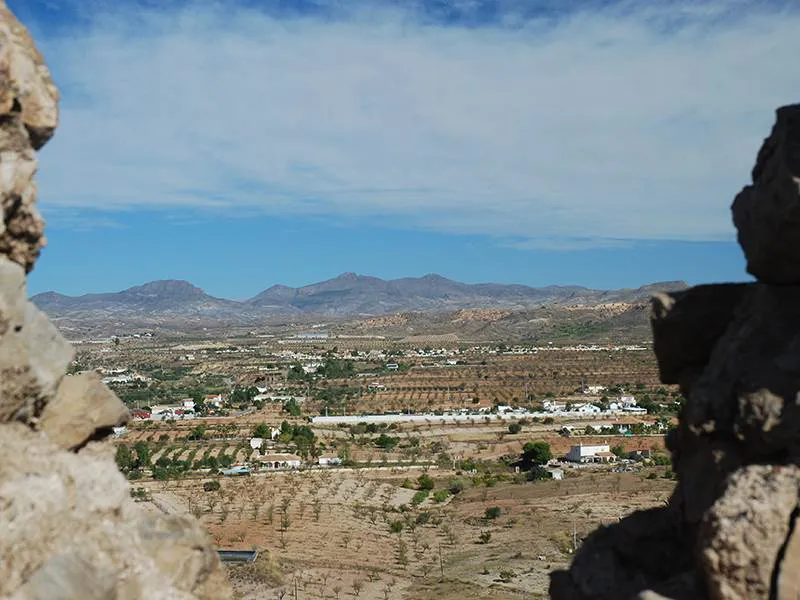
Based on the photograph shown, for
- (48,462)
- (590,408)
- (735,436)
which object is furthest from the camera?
(590,408)

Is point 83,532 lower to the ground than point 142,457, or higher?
higher

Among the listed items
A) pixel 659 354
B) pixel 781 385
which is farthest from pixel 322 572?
pixel 781 385

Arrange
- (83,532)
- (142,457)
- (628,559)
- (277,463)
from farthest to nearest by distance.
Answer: (277,463) < (142,457) < (628,559) < (83,532)

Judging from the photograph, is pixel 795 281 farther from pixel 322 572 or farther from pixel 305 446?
pixel 305 446

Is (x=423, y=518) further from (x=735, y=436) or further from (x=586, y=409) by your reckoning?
(x=586, y=409)

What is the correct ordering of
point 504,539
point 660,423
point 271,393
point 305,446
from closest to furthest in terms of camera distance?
1. point 504,539
2. point 305,446
3. point 660,423
4. point 271,393

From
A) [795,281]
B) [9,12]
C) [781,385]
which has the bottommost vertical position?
[781,385]

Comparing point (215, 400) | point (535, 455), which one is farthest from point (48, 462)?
point (215, 400)
